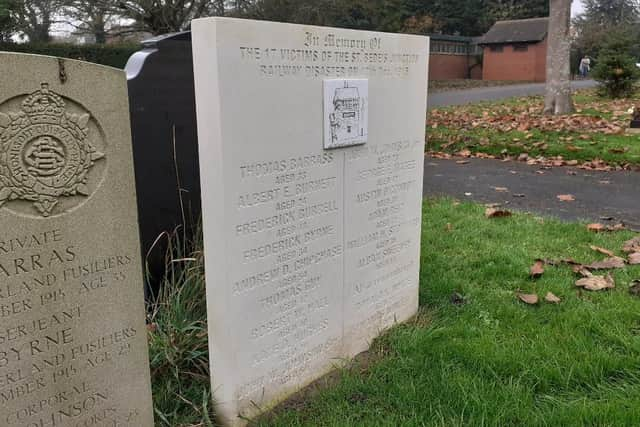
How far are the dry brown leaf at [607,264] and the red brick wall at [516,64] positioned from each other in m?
48.2

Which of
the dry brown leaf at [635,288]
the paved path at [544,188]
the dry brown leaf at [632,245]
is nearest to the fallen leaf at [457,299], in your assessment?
the dry brown leaf at [635,288]

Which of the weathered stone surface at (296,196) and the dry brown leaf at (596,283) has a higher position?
the weathered stone surface at (296,196)

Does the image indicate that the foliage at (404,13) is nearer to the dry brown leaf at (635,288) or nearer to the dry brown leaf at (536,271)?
the dry brown leaf at (536,271)

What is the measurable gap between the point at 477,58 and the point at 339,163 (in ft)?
181

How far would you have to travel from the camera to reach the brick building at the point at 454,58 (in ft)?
166

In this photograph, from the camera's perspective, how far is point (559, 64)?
14039 millimetres

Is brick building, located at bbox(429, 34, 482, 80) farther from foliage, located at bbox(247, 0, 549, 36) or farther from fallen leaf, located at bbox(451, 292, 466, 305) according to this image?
fallen leaf, located at bbox(451, 292, 466, 305)

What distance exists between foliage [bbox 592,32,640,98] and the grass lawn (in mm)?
6368

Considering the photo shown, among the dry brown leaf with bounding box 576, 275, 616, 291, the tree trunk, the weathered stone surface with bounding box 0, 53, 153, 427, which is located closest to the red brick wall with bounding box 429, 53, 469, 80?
the tree trunk

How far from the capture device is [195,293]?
361 centimetres

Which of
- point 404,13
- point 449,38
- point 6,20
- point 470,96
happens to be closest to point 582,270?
point 470,96

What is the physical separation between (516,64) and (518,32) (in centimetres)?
257

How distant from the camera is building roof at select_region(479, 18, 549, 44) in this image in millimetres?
49312

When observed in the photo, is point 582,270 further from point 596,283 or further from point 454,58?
point 454,58
